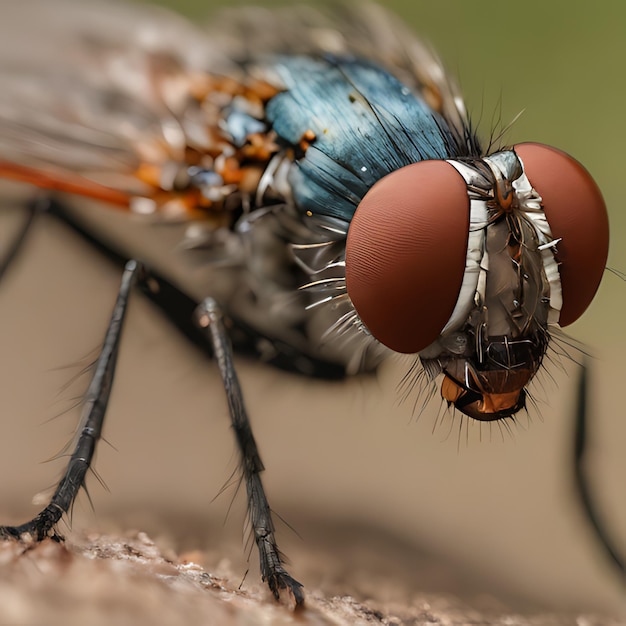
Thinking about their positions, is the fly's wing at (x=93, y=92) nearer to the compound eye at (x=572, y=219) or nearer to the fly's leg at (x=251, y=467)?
A: the fly's leg at (x=251, y=467)

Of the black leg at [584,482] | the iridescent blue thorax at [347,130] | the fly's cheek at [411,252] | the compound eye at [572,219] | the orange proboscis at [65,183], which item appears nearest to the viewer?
the fly's cheek at [411,252]

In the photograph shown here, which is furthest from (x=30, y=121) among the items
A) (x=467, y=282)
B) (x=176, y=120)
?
(x=467, y=282)

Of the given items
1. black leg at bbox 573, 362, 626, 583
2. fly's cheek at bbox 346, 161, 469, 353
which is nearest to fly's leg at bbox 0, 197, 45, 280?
fly's cheek at bbox 346, 161, 469, 353

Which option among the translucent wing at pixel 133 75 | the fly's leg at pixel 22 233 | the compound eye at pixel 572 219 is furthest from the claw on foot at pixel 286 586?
the fly's leg at pixel 22 233

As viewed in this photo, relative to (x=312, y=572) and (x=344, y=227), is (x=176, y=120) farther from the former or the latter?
(x=312, y=572)

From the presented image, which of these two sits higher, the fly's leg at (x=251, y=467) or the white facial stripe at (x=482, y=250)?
the white facial stripe at (x=482, y=250)

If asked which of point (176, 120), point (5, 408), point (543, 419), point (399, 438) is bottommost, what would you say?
point (5, 408)

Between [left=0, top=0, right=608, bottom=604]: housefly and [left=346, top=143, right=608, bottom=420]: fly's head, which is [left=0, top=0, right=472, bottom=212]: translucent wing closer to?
[left=0, top=0, right=608, bottom=604]: housefly

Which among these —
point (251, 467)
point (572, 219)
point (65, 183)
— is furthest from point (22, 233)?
point (572, 219)
